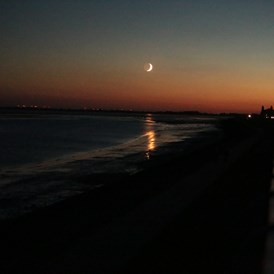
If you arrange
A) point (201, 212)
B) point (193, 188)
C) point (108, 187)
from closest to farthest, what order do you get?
1. point (201, 212)
2. point (193, 188)
3. point (108, 187)

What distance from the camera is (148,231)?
8453 millimetres

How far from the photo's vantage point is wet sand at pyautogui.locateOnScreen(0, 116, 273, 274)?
683 centimetres

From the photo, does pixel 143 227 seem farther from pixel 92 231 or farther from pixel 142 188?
pixel 142 188

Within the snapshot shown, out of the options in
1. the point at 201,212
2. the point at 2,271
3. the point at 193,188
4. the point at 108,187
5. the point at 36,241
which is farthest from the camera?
the point at 108,187

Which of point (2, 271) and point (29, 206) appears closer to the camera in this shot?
point (2, 271)

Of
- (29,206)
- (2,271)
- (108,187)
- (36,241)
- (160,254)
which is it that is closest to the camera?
(2,271)

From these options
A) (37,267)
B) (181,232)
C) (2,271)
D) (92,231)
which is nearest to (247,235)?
(181,232)

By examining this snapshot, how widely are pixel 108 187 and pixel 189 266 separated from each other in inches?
328

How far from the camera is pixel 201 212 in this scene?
34.1 ft

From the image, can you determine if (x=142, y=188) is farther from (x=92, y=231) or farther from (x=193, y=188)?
(x=92, y=231)

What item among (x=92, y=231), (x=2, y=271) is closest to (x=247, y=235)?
(x=92, y=231)

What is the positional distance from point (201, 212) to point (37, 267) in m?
4.81

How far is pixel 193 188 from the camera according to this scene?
1341 cm

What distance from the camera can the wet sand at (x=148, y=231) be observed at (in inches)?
269
